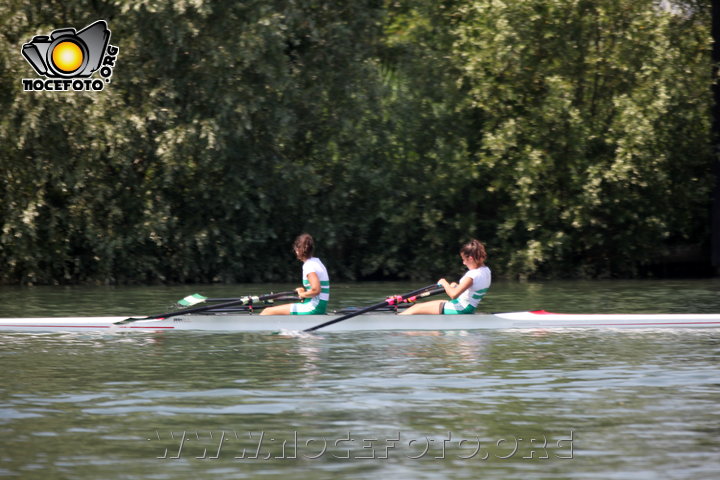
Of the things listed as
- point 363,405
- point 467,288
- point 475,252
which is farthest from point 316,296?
point 363,405

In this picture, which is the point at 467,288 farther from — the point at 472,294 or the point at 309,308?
the point at 309,308

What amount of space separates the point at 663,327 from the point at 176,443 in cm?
959

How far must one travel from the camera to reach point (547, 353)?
14.3 m

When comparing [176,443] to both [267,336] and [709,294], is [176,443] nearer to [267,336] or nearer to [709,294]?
[267,336]

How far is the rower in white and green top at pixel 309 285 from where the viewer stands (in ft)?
52.3

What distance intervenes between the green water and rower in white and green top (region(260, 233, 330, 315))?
49 cm

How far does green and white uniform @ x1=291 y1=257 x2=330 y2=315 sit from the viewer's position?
53.4 ft

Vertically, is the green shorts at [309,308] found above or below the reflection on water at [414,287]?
above

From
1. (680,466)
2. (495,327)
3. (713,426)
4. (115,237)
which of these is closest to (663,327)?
(495,327)

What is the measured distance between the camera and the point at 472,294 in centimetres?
1647
